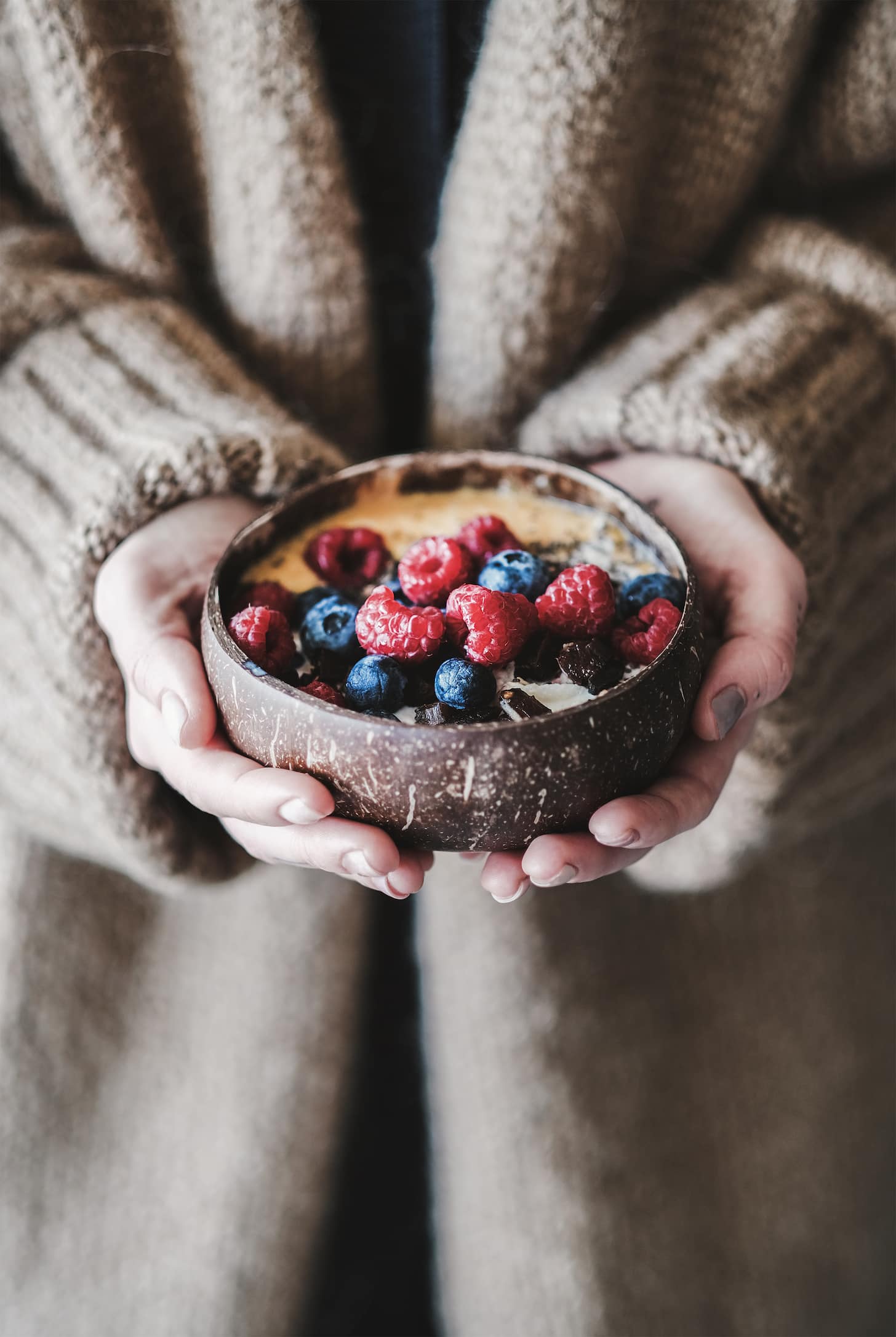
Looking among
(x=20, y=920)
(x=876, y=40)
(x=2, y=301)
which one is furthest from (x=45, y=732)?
(x=876, y=40)

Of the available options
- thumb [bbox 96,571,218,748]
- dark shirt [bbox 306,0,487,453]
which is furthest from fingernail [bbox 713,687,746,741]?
dark shirt [bbox 306,0,487,453]

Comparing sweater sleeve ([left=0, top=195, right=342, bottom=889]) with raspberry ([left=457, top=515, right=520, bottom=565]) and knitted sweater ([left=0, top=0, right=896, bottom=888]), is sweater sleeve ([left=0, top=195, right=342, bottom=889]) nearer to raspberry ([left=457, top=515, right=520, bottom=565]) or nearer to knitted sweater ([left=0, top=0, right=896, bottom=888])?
knitted sweater ([left=0, top=0, right=896, bottom=888])

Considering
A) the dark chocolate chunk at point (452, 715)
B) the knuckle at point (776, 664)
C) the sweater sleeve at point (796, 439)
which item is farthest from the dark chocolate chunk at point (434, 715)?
the sweater sleeve at point (796, 439)

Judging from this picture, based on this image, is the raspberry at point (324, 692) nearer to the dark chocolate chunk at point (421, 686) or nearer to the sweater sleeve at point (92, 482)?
the dark chocolate chunk at point (421, 686)

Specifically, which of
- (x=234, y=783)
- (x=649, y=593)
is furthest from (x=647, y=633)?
(x=234, y=783)

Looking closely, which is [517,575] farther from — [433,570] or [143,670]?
[143,670]
